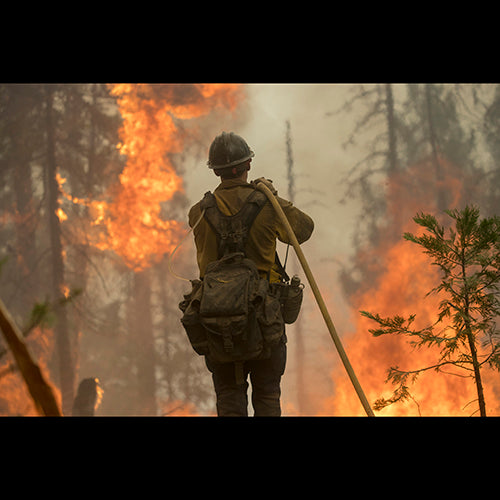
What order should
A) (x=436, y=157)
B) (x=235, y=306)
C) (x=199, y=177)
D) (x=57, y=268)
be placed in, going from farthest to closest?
(x=199, y=177) → (x=57, y=268) → (x=436, y=157) → (x=235, y=306)

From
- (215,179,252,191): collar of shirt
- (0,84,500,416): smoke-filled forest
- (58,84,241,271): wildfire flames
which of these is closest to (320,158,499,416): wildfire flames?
(0,84,500,416): smoke-filled forest

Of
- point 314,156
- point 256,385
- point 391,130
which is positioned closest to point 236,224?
point 256,385

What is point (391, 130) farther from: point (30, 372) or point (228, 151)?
point (30, 372)

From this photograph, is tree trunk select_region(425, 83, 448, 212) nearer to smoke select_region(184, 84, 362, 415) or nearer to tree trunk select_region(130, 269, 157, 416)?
smoke select_region(184, 84, 362, 415)

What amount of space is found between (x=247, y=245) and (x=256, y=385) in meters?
1.00

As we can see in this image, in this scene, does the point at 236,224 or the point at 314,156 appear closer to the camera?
the point at 236,224

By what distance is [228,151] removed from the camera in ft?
12.9

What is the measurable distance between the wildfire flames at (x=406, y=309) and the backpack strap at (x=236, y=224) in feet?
19.3

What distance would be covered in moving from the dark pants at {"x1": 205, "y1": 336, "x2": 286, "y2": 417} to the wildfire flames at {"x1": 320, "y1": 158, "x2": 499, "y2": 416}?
18.7ft

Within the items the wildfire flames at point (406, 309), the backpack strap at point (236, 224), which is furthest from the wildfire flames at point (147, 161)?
the backpack strap at point (236, 224)

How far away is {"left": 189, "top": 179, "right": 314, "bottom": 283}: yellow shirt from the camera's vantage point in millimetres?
3836

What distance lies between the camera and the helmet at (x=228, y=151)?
393cm

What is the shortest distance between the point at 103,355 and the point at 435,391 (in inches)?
263

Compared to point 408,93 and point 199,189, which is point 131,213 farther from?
point 408,93
